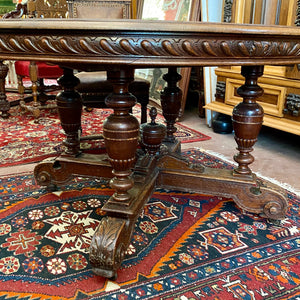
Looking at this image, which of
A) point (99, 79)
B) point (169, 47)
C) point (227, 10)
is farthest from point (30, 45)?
point (227, 10)

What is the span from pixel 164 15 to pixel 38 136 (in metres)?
2.13

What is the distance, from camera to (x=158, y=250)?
1169 millimetres

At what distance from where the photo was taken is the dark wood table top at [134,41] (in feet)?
2.63

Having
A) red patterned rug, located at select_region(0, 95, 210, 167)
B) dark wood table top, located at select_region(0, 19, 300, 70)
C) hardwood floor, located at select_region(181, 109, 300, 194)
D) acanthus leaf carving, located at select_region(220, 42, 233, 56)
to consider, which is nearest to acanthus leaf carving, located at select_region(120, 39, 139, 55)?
dark wood table top, located at select_region(0, 19, 300, 70)

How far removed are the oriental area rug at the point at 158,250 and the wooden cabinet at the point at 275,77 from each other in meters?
0.82

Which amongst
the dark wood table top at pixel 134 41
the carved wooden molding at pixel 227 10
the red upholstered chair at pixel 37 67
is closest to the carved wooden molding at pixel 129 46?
the dark wood table top at pixel 134 41

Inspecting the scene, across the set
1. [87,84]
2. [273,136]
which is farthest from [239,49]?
[273,136]

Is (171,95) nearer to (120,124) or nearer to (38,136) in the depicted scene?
(120,124)

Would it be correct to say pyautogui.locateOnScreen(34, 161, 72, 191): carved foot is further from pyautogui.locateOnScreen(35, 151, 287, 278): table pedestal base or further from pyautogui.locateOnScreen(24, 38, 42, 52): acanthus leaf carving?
pyautogui.locateOnScreen(24, 38, 42, 52): acanthus leaf carving

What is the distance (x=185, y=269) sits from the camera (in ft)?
3.48

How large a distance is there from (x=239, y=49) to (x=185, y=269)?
0.71 metres

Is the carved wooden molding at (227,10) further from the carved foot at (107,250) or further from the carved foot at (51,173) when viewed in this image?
the carved foot at (107,250)

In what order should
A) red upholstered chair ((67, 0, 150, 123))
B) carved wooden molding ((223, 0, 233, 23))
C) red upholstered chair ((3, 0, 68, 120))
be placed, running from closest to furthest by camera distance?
red upholstered chair ((67, 0, 150, 123)) → carved wooden molding ((223, 0, 233, 23)) → red upholstered chair ((3, 0, 68, 120))

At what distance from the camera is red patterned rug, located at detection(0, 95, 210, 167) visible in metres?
2.27
